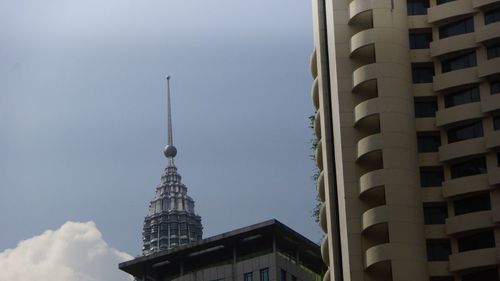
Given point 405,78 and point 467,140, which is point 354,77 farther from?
point 467,140

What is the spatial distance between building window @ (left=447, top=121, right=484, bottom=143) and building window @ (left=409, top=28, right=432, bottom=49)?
6931mm

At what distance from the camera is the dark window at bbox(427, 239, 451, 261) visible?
80562mm

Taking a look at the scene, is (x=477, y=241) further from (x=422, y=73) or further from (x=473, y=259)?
(x=422, y=73)

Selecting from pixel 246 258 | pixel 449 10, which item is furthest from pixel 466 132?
pixel 246 258

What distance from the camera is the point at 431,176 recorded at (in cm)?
8281

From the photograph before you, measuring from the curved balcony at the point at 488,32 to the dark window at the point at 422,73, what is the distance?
13.7 feet

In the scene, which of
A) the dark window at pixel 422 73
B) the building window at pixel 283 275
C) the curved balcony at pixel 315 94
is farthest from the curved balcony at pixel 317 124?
the building window at pixel 283 275

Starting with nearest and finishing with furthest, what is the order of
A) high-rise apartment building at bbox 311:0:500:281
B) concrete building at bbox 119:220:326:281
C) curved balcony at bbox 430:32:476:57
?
1. high-rise apartment building at bbox 311:0:500:281
2. curved balcony at bbox 430:32:476:57
3. concrete building at bbox 119:220:326:281

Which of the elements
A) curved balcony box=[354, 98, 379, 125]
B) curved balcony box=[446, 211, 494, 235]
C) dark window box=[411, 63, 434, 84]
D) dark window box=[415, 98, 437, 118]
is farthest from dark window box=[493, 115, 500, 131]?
curved balcony box=[354, 98, 379, 125]

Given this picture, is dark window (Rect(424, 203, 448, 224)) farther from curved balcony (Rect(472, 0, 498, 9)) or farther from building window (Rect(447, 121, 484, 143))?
curved balcony (Rect(472, 0, 498, 9))

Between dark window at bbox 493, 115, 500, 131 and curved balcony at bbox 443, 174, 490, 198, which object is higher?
dark window at bbox 493, 115, 500, 131

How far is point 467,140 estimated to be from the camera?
267 feet

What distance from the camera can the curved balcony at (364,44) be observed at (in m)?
85.2

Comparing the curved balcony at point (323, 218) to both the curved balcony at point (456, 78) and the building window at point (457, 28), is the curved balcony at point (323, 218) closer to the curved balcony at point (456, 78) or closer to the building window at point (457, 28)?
the curved balcony at point (456, 78)
